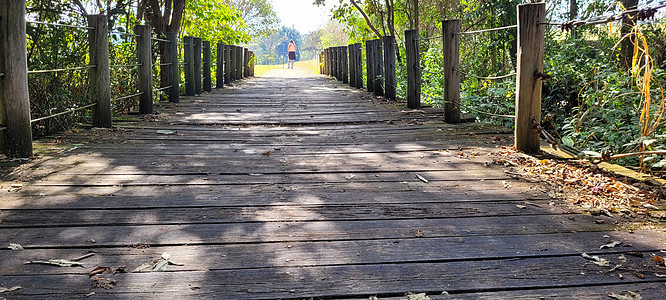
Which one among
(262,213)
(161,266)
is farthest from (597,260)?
(161,266)

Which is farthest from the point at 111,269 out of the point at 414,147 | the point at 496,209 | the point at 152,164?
the point at 414,147

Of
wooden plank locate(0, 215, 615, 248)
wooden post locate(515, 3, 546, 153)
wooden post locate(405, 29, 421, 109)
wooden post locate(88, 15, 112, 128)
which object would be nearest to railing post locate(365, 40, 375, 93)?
wooden post locate(405, 29, 421, 109)

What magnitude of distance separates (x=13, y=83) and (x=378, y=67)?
6303 millimetres

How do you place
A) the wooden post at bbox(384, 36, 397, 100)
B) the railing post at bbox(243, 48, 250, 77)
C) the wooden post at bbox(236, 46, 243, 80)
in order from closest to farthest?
the wooden post at bbox(384, 36, 397, 100), the wooden post at bbox(236, 46, 243, 80), the railing post at bbox(243, 48, 250, 77)

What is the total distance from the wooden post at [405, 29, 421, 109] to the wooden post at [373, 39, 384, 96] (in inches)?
86.0

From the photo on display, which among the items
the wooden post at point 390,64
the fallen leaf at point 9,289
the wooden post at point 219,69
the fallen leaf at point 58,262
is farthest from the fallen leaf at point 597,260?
the wooden post at point 219,69

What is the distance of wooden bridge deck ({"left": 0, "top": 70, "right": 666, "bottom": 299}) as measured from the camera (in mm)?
1839

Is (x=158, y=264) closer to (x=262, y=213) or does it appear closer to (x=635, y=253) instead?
(x=262, y=213)

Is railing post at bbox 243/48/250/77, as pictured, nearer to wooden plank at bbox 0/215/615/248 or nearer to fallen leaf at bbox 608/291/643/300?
wooden plank at bbox 0/215/615/248

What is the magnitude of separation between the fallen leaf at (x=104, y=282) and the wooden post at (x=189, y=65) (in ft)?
26.4

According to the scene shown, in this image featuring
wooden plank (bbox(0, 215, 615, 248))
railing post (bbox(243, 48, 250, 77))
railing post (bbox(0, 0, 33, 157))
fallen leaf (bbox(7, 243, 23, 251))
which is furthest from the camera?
railing post (bbox(243, 48, 250, 77))

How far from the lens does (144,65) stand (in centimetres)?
670

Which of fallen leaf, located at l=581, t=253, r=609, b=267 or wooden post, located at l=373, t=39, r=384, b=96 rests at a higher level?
wooden post, located at l=373, t=39, r=384, b=96

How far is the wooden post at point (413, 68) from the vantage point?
22.6 ft
